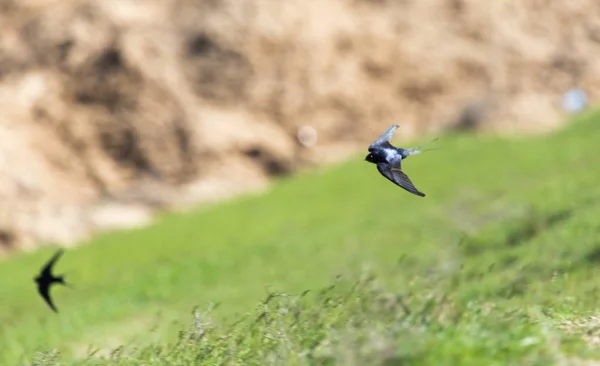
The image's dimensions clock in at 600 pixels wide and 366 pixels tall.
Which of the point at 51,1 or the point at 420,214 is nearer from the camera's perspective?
the point at 420,214

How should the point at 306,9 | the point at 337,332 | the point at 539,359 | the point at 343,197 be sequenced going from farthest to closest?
the point at 306,9 < the point at 343,197 < the point at 337,332 < the point at 539,359

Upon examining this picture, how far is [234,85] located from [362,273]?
20.6 meters

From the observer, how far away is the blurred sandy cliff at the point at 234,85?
29766 mm

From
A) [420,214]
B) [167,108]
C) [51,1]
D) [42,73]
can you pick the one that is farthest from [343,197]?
[51,1]

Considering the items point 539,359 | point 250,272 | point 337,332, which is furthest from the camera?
point 250,272

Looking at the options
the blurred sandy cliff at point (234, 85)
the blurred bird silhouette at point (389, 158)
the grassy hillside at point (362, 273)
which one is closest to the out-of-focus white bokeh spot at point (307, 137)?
the blurred sandy cliff at point (234, 85)

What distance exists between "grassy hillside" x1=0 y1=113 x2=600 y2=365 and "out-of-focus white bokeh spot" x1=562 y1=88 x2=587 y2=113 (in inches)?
165

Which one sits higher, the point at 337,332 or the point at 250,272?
the point at 250,272

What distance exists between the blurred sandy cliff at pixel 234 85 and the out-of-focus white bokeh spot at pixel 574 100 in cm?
30

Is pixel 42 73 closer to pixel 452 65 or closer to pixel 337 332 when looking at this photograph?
pixel 452 65

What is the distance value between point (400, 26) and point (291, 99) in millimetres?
5244

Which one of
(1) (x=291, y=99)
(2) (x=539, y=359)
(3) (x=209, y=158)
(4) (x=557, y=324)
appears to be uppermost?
(1) (x=291, y=99)

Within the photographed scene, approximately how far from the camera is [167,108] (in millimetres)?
30266

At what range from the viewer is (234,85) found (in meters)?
30.9
